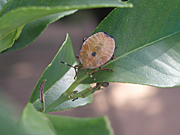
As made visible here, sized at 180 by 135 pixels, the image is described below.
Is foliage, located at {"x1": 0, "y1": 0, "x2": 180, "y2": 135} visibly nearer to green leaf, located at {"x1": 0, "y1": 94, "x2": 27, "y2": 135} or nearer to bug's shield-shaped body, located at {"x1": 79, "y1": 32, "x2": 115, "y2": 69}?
bug's shield-shaped body, located at {"x1": 79, "y1": 32, "x2": 115, "y2": 69}

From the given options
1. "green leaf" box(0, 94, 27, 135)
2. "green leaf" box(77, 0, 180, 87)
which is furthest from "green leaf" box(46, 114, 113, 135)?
"green leaf" box(77, 0, 180, 87)

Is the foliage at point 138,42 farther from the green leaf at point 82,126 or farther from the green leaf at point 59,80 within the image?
the green leaf at point 82,126

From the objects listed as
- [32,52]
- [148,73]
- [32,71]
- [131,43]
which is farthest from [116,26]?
[32,52]

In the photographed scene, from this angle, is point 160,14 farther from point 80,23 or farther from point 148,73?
point 80,23

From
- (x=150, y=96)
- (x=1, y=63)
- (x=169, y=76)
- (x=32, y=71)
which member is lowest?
(x=150, y=96)

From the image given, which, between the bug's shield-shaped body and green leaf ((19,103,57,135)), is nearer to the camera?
green leaf ((19,103,57,135))

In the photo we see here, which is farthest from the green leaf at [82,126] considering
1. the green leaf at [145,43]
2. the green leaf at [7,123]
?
the green leaf at [145,43]
